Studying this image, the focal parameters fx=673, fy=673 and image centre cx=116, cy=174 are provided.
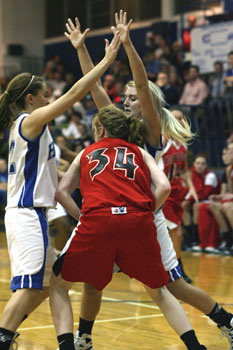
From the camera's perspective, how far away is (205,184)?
10961 mm

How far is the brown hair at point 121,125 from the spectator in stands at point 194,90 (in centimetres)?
906

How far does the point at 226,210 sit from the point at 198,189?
0.88 metres

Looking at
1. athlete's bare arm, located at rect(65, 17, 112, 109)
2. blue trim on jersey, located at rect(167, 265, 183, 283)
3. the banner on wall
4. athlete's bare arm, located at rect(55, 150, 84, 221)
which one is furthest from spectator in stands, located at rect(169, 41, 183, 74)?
athlete's bare arm, located at rect(55, 150, 84, 221)

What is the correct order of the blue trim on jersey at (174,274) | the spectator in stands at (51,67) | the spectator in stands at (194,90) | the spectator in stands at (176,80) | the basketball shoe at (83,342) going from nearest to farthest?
the blue trim on jersey at (174,274)
the basketball shoe at (83,342)
the spectator in stands at (194,90)
the spectator in stands at (176,80)
the spectator in stands at (51,67)

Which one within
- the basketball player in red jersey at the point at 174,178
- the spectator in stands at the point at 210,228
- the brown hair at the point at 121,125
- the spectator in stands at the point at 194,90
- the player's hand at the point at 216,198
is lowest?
the spectator in stands at the point at 210,228

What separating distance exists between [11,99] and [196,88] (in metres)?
9.46

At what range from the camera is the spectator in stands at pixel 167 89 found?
483 inches

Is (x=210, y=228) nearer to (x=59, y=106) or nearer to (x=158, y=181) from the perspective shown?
(x=158, y=181)

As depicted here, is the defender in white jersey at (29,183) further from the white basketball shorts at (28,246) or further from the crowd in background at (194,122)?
the crowd in background at (194,122)

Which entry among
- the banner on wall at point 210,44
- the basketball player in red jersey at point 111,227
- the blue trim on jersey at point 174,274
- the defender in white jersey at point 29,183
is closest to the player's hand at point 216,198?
the banner on wall at point 210,44

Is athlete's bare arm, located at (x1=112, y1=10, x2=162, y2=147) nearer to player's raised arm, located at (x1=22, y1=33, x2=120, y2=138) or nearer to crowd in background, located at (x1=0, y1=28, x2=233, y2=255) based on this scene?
player's raised arm, located at (x1=22, y1=33, x2=120, y2=138)

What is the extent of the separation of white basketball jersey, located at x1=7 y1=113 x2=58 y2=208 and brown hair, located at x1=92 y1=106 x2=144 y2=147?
393 millimetres

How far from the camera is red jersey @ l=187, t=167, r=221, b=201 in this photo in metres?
10.9

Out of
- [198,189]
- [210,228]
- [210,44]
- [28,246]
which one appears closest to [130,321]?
[28,246]
